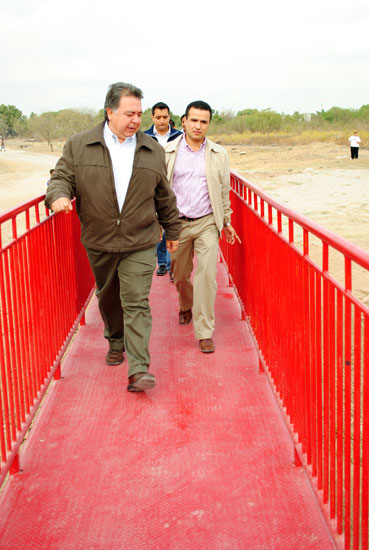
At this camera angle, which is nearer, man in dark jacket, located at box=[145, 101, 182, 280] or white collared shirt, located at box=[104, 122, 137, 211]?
white collared shirt, located at box=[104, 122, 137, 211]

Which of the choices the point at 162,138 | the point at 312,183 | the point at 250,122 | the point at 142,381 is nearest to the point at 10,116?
the point at 250,122

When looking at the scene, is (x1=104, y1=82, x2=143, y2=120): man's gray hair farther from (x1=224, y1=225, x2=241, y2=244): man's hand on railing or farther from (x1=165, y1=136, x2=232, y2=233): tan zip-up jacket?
(x1=224, y1=225, x2=241, y2=244): man's hand on railing

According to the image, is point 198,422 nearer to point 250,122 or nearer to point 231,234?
point 231,234

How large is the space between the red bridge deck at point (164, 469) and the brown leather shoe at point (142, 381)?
0.27ft

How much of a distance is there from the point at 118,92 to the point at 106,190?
596 mm

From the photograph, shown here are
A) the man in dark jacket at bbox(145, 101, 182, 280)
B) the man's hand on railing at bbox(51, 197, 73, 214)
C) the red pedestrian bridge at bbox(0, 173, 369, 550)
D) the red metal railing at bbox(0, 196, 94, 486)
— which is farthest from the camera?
the man in dark jacket at bbox(145, 101, 182, 280)

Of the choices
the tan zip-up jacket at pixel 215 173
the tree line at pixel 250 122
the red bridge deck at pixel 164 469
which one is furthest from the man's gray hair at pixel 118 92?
the tree line at pixel 250 122

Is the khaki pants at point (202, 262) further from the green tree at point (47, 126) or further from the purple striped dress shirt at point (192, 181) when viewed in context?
the green tree at point (47, 126)

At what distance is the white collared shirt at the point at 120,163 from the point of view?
423cm

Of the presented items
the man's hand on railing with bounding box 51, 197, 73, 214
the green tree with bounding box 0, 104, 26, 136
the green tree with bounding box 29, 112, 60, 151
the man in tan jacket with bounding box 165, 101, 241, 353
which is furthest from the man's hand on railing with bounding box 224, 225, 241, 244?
the green tree with bounding box 0, 104, 26, 136

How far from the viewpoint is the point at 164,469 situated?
133 inches

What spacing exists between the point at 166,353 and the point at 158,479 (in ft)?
6.33

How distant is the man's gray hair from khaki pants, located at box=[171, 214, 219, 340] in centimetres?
137

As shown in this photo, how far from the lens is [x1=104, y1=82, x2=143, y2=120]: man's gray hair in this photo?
13.6 ft
